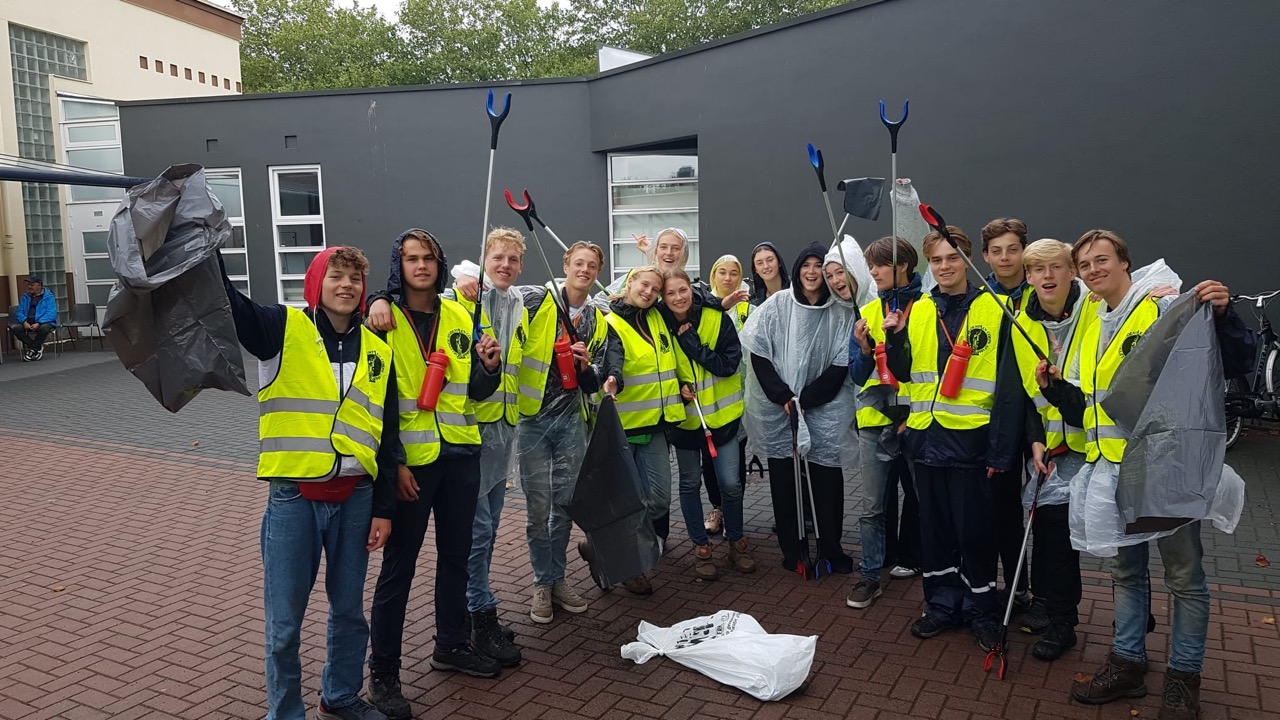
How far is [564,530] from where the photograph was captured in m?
5.00

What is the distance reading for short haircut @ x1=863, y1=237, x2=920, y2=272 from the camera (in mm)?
4992

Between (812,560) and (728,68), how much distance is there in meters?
8.29

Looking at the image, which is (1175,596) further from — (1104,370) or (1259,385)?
(1259,385)

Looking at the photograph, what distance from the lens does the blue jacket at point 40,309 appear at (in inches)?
673

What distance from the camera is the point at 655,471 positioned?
534 centimetres

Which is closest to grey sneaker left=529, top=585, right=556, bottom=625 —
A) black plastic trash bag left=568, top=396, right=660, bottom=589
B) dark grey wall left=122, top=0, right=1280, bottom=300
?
black plastic trash bag left=568, top=396, right=660, bottom=589

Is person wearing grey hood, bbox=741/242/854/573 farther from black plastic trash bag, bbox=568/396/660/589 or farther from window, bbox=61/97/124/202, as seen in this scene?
window, bbox=61/97/124/202

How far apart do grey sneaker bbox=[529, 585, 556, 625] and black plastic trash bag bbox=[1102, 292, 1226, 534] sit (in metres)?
2.71

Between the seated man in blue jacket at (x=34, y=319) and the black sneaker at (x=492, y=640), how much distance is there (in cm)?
1604

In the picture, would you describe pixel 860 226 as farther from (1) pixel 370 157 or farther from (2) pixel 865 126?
(1) pixel 370 157

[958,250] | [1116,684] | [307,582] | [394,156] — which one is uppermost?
[394,156]

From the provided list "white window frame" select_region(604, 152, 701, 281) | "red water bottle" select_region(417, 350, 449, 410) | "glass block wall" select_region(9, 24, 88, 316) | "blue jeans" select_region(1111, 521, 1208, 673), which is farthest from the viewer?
"glass block wall" select_region(9, 24, 88, 316)

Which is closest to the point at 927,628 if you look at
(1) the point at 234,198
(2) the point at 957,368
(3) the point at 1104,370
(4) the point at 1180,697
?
(4) the point at 1180,697

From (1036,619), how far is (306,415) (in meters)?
3.43
